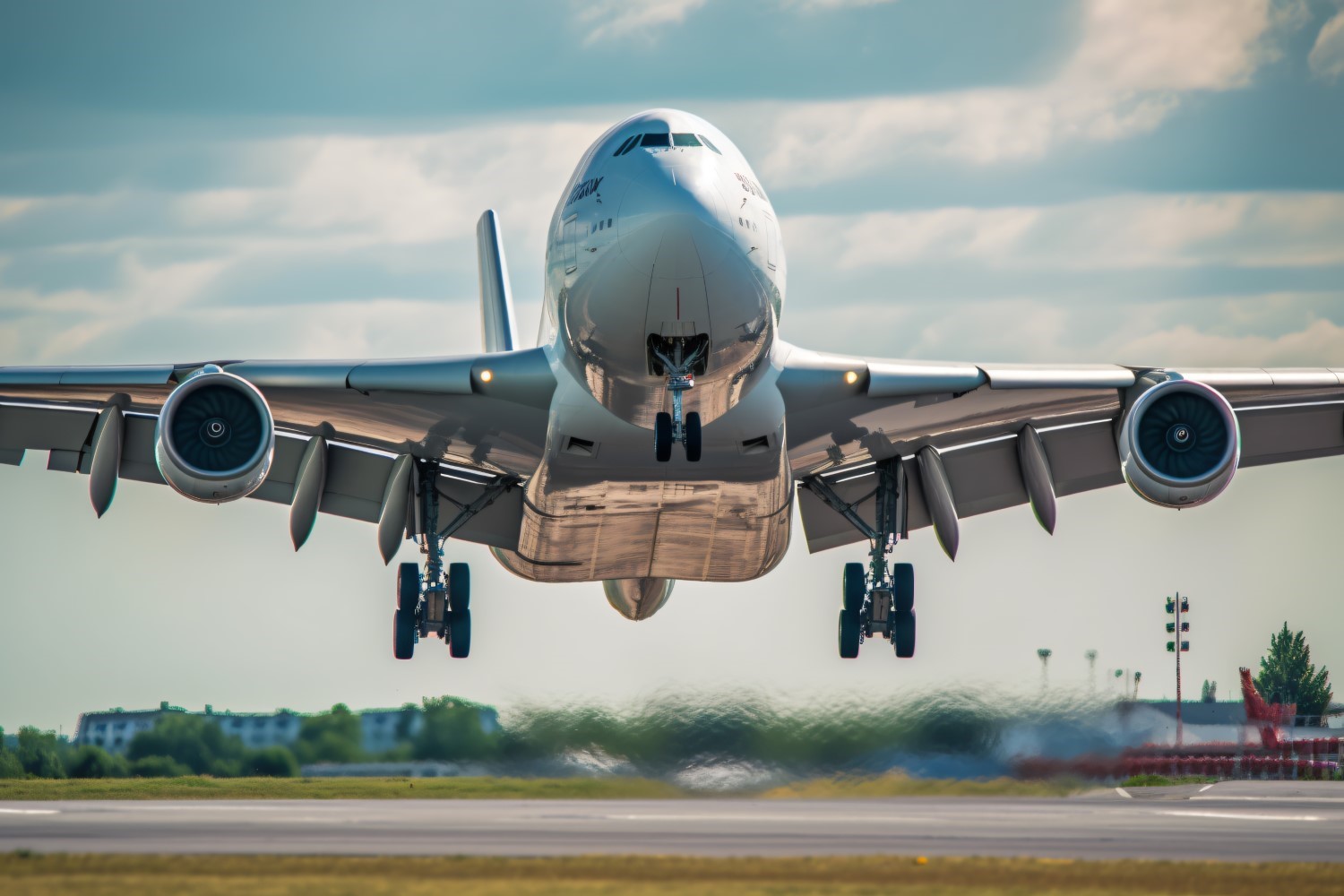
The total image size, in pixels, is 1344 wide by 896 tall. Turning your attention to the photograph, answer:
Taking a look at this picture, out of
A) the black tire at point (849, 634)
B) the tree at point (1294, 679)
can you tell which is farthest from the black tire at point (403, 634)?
the tree at point (1294, 679)

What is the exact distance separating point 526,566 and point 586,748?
3236 mm

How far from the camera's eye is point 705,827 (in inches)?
846

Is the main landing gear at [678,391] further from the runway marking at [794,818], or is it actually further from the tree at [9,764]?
the tree at [9,764]

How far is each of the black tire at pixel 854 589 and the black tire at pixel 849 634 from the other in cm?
9

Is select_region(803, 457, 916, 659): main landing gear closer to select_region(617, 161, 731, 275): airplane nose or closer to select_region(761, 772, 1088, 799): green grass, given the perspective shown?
select_region(761, 772, 1088, 799): green grass

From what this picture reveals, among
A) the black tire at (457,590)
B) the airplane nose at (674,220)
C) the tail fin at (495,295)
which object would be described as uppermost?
the tail fin at (495,295)

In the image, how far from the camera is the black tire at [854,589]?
28.4 meters

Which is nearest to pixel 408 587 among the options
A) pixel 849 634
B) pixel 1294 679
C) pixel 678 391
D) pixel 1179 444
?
pixel 849 634

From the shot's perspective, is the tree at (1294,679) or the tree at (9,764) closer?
the tree at (9,764)

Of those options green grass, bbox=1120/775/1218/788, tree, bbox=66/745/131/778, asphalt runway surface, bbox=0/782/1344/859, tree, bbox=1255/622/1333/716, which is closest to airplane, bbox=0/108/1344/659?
asphalt runway surface, bbox=0/782/1344/859

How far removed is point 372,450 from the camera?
90.8 ft

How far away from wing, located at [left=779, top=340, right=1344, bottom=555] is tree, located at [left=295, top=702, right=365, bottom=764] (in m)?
8.81

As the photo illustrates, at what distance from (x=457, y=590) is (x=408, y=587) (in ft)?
2.68

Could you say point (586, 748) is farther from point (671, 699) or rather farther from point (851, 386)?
point (851, 386)
